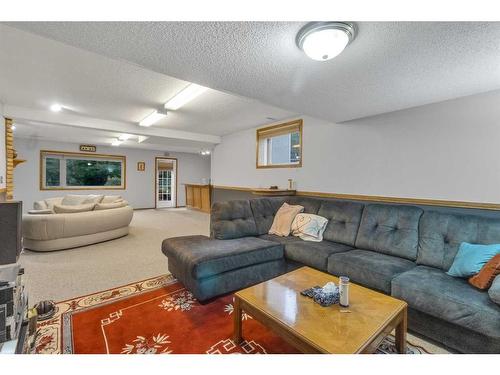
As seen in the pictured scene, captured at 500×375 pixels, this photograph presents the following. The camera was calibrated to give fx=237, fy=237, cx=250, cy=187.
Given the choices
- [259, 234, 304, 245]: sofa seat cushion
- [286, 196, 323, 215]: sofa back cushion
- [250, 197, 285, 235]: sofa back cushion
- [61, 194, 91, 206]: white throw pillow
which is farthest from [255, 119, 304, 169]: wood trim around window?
[61, 194, 91, 206]: white throw pillow

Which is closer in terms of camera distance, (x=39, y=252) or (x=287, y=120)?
(x=39, y=252)

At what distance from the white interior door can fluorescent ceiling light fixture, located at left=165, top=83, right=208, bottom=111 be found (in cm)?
588

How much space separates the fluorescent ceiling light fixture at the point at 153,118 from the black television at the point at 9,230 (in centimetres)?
268

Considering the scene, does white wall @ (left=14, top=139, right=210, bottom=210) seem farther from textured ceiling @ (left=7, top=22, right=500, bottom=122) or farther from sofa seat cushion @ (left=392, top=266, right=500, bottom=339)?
sofa seat cushion @ (left=392, top=266, right=500, bottom=339)

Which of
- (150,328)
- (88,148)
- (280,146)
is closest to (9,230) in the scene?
(150,328)

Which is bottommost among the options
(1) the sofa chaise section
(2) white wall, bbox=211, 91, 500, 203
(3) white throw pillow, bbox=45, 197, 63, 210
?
(1) the sofa chaise section

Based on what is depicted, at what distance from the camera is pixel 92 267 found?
10.0ft

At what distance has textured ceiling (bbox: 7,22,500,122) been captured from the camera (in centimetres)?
129

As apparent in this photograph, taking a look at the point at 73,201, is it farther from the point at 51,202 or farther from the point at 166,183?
the point at 166,183

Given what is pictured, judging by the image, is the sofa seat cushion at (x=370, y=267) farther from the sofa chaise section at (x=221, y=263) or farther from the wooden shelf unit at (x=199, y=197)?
the wooden shelf unit at (x=199, y=197)
